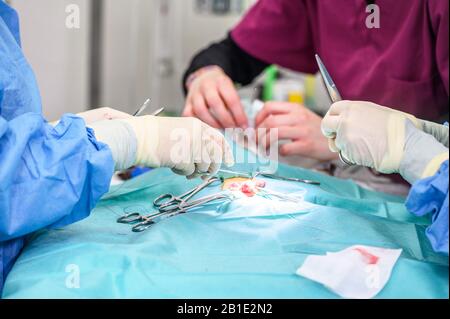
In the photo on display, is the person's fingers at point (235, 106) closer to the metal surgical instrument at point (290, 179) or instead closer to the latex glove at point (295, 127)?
the latex glove at point (295, 127)

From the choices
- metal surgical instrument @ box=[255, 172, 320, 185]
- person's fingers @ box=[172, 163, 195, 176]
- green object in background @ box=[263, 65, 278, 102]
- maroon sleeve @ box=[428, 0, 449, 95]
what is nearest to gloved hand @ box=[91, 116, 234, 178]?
person's fingers @ box=[172, 163, 195, 176]

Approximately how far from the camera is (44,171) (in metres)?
0.93

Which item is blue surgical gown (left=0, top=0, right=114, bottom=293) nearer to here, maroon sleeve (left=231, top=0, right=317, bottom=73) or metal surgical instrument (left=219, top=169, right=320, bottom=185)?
metal surgical instrument (left=219, top=169, right=320, bottom=185)

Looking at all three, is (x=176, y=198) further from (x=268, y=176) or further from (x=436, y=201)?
(x=436, y=201)

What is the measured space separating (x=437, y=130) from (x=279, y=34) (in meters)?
0.99

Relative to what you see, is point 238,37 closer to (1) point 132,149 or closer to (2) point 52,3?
(2) point 52,3

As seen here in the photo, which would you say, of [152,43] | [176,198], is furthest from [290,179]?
[152,43]

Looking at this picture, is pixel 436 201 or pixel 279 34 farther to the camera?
pixel 279 34

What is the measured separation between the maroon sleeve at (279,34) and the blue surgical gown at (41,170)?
3.44 ft

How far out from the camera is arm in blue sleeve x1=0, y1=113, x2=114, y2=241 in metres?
0.91

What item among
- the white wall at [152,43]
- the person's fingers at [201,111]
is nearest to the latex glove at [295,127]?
the person's fingers at [201,111]

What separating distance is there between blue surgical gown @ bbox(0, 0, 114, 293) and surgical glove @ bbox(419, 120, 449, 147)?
1.79 ft
